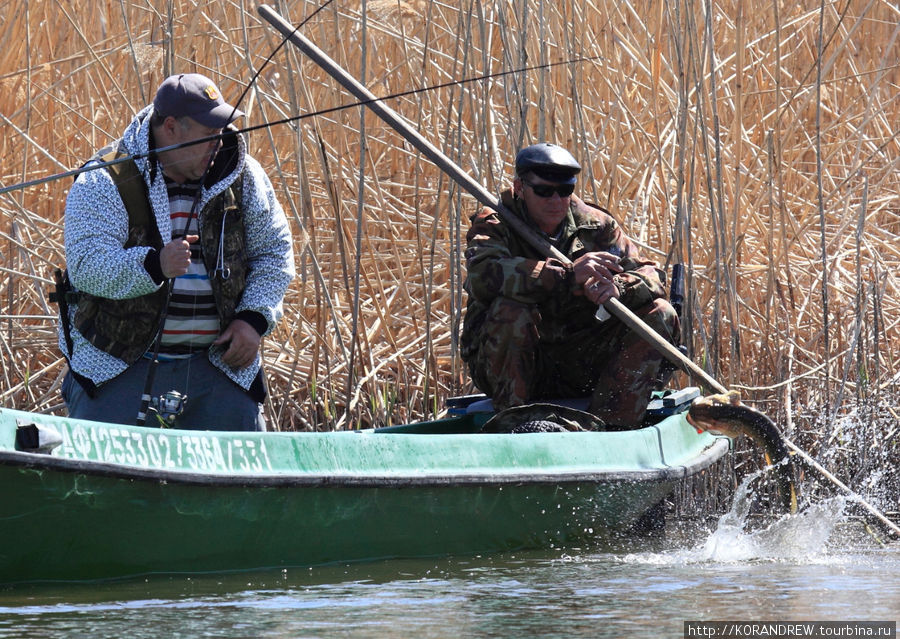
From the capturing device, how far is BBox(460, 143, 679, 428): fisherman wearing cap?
508 cm

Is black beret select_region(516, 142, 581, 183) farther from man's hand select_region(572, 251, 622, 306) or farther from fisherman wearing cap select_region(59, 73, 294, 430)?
fisherman wearing cap select_region(59, 73, 294, 430)

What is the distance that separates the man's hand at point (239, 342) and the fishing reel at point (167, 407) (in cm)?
19

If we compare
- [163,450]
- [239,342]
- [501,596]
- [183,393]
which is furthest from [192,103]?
[501,596]

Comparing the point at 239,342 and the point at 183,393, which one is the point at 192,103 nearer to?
the point at 239,342

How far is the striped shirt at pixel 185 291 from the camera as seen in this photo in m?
4.37

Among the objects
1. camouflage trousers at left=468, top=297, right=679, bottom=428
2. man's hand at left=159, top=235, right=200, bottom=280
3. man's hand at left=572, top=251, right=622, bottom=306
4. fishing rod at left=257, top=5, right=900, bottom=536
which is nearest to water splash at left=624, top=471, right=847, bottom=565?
fishing rod at left=257, top=5, right=900, bottom=536

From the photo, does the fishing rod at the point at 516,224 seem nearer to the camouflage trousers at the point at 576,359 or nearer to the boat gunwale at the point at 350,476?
the camouflage trousers at the point at 576,359

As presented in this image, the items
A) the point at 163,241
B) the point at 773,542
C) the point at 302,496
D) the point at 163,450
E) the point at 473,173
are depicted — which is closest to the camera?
the point at 163,450

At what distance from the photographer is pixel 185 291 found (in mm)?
4375

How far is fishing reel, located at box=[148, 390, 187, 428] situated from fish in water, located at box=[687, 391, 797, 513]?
5.76 ft

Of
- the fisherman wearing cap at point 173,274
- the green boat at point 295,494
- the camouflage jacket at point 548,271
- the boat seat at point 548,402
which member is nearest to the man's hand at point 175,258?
the fisherman wearing cap at point 173,274

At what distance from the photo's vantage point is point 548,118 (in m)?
6.12

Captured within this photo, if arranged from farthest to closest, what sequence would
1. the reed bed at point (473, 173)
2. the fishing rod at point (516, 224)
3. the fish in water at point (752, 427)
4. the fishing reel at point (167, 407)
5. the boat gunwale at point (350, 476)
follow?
the reed bed at point (473, 173) < the fishing rod at point (516, 224) < the fish in water at point (752, 427) < the fishing reel at point (167, 407) < the boat gunwale at point (350, 476)

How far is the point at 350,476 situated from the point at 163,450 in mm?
616
